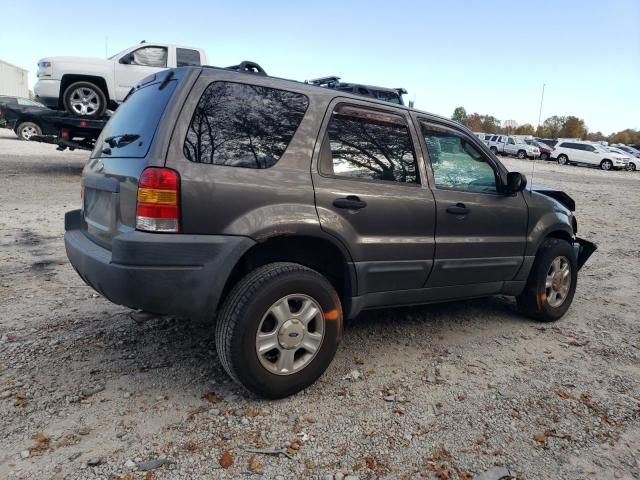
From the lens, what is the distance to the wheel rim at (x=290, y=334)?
9.09 ft

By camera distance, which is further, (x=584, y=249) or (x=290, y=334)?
(x=584, y=249)

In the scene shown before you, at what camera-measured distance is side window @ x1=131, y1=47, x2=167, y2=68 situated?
11453mm

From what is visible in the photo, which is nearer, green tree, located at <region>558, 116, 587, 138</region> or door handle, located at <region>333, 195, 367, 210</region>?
door handle, located at <region>333, 195, 367, 210</region>

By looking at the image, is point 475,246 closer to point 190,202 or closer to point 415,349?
point 415,349

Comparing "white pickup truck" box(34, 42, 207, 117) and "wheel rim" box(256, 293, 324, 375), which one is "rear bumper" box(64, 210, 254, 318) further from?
"white pickup truck" box(34, 42, 207, 117)

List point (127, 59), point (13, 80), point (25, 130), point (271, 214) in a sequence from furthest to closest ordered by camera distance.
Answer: point (13, 80), point (25, 130), point (127, 59), point (271, 214)

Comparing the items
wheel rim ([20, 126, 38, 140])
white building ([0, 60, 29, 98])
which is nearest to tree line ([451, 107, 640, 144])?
white building ([0, 60, 29, 98])

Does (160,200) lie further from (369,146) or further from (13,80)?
(13,80)

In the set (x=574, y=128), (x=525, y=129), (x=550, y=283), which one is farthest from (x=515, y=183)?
(x=525, y=129)

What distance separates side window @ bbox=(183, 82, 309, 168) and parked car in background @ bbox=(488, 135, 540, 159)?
34.7 metres

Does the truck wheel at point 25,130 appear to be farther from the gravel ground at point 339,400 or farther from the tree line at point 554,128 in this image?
the tree line at point 554,128

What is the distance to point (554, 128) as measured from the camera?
91.1 m

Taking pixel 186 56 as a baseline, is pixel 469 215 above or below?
below

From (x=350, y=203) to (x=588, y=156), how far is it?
1392 inches
